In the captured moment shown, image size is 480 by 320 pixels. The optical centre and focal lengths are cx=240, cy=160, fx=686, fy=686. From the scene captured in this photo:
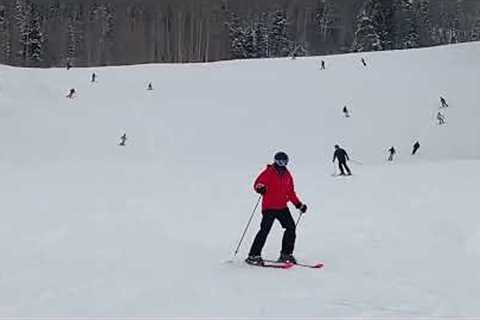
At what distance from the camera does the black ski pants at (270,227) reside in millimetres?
7684

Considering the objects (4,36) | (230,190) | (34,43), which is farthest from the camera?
(4,36)

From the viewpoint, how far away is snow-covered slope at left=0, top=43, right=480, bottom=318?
6.64 meters

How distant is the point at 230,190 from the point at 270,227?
9881mm

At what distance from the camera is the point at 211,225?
11.8 metres

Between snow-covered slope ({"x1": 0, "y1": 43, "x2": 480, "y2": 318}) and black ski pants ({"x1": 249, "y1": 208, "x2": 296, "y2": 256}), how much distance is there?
354mm

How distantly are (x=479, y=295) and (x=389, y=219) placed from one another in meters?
5.21

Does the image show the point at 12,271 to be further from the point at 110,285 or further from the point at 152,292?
the point at 152,292

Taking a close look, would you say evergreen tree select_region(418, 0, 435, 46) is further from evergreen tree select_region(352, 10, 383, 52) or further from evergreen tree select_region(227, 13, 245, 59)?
evergreen tree select_region(227, 13, 245, 59)

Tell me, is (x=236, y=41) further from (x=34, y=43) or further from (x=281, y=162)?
(x=281, y=162)

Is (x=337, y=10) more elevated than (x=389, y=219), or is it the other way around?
(x=337, y=10)

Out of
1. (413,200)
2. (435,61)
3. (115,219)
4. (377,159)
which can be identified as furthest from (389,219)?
(435,61)

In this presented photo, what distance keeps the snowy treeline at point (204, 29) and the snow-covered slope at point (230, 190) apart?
27568 mm

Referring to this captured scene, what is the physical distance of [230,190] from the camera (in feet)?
57.8

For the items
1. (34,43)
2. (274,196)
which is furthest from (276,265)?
(34,43)
